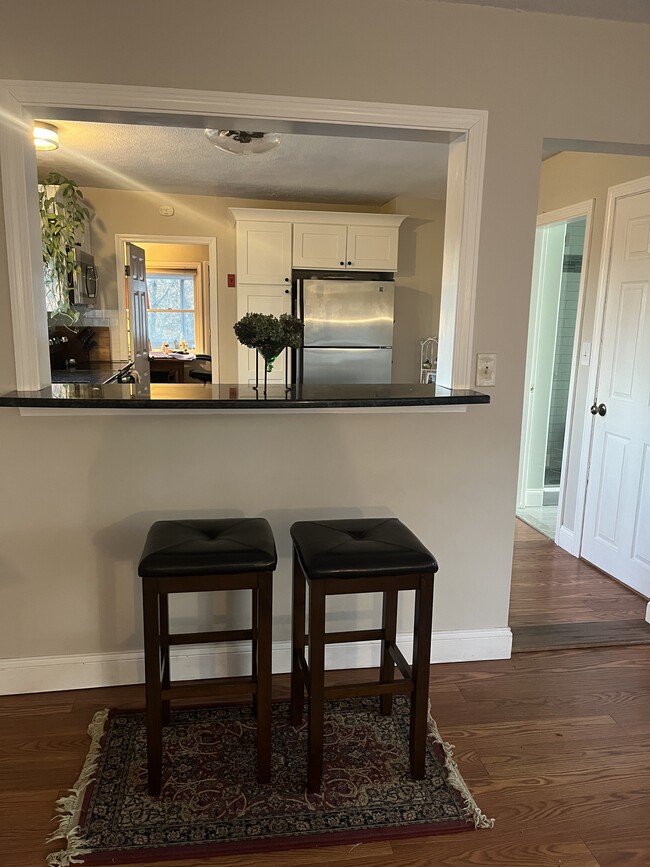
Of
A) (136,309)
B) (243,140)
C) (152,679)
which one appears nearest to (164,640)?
(152,679)

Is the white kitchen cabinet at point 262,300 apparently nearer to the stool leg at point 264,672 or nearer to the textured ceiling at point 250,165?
the textured ceiling at point 250,165

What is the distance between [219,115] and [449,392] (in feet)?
4.07

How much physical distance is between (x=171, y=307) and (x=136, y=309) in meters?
3.32

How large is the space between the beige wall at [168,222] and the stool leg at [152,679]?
4.23 meters

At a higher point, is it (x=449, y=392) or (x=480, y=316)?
(x=480, y=316)

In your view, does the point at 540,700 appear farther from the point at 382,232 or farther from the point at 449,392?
the point at 382,232

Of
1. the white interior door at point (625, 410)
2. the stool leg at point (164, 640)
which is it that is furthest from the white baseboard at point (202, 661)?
the white interior door at point (625, 410)

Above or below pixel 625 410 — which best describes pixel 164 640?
below

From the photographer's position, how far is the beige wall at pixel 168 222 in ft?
17.5

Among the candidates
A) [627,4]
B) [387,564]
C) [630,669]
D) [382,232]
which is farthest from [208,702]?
[382,232]

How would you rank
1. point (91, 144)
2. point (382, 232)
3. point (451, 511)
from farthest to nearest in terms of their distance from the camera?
point (382, 232), point (91, 144), point (451, 511)

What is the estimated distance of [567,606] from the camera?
3.00m

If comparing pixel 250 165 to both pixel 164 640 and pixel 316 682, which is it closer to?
pixel 164 640

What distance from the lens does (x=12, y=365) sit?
203cm
